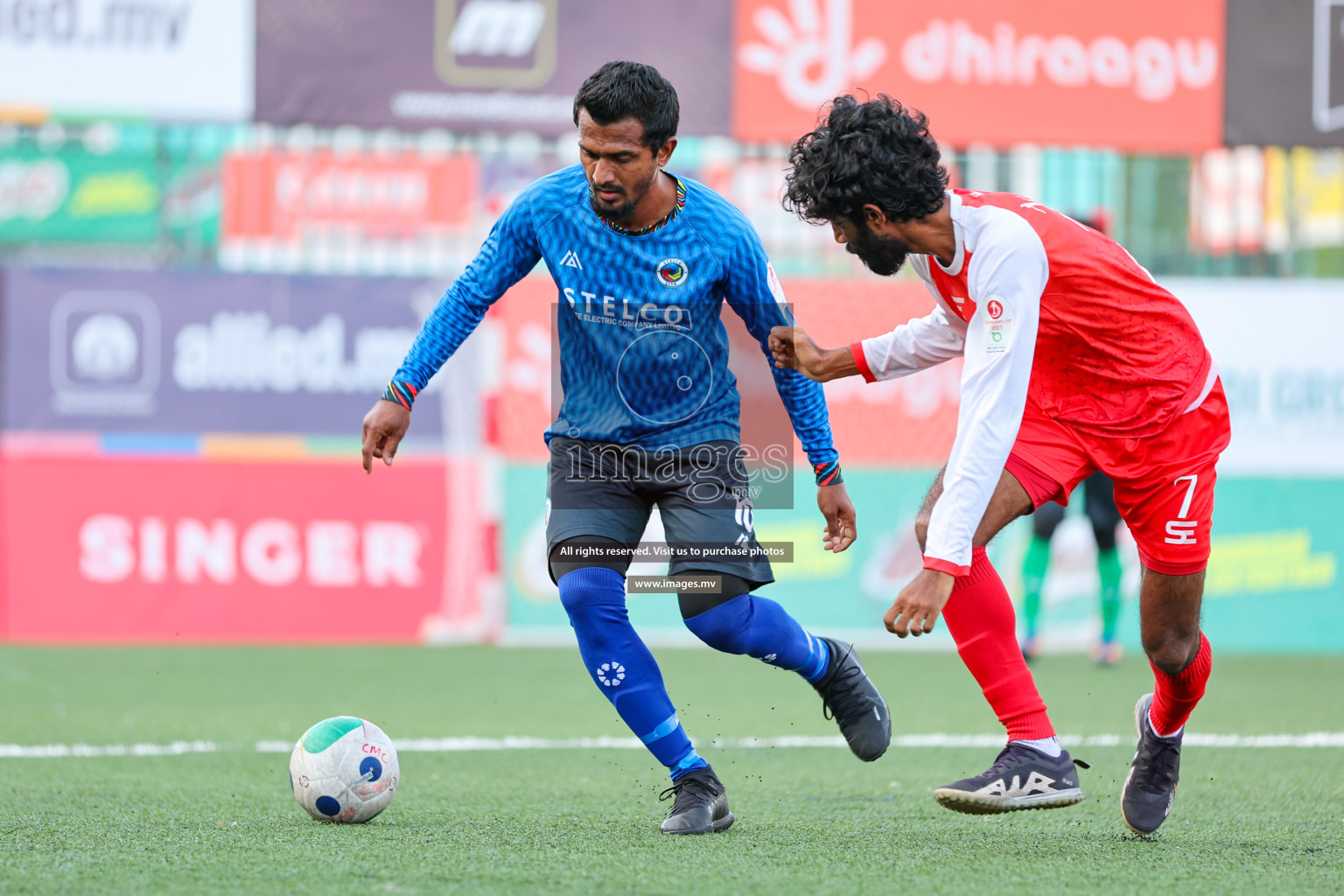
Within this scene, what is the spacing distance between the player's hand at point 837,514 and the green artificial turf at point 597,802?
0.80 m

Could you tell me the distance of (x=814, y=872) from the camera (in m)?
3.54

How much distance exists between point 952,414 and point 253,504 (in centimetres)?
469

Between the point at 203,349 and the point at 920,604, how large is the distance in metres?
7.69

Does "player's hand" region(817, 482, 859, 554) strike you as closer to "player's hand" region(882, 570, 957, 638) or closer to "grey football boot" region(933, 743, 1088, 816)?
"grey football boot" region(933, 743, 1088, 816)

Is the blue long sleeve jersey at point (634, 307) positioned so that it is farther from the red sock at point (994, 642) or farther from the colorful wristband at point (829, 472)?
the red sock at point (994, 642)

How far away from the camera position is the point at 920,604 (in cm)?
345

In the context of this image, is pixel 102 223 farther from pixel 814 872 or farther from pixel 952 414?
pixel 814 872

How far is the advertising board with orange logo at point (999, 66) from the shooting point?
9.77 m

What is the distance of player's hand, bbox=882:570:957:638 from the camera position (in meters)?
3.42

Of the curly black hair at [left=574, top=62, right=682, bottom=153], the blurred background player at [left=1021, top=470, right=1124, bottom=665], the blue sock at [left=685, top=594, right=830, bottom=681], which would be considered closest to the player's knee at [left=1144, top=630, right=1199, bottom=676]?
the blue sock at [left=685, top=594, right=830, bottom=681]

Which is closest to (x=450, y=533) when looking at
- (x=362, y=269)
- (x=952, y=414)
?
(x=362, y=269)

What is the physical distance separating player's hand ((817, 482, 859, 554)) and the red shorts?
2.03 feet

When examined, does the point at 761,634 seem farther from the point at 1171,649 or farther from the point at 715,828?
the point at 1171,649

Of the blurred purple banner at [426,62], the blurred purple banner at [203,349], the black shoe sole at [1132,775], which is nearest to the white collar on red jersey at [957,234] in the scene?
the black shoe sole at [1132,775]
